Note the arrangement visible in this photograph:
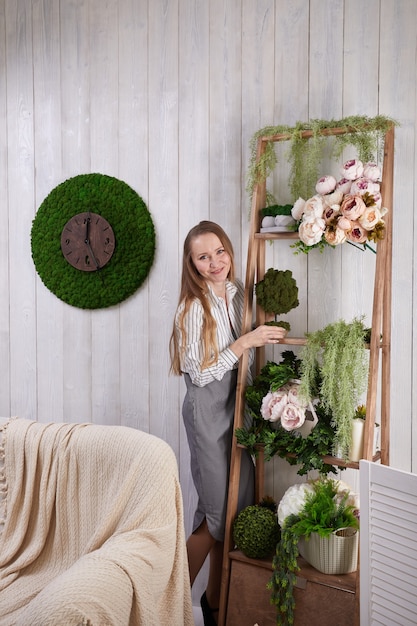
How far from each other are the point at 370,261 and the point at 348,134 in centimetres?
45

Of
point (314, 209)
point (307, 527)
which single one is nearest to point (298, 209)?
point (314, 209)

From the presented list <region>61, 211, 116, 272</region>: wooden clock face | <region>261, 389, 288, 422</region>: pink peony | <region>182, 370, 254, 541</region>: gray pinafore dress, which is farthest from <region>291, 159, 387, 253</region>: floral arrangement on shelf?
<region>61, 211, 116, 272</region>: wooden clock face

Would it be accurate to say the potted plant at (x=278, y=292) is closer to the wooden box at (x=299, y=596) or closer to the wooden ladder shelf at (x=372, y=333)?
the wooden ladder shelf at (x=372, y=333)

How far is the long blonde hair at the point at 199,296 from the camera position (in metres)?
2.34

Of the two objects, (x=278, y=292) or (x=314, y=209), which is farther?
(x=278, y=292)

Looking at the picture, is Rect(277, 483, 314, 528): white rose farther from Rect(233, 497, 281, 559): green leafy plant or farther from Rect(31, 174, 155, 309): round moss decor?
Rect(31, 174, 155, 309): round moss decor

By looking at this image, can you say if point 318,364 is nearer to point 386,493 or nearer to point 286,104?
point 386,493

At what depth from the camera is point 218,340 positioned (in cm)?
238

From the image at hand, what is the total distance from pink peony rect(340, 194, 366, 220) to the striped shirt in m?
0.60

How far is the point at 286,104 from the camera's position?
8.14 ft

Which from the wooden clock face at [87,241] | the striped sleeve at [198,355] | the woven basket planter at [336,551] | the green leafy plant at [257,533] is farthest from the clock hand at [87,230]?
the woven basket planter at [336,551]

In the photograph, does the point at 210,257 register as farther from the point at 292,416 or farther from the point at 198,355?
the point at 292,416

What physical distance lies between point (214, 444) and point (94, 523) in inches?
20.6

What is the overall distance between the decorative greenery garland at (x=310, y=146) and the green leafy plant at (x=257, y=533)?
112cm
